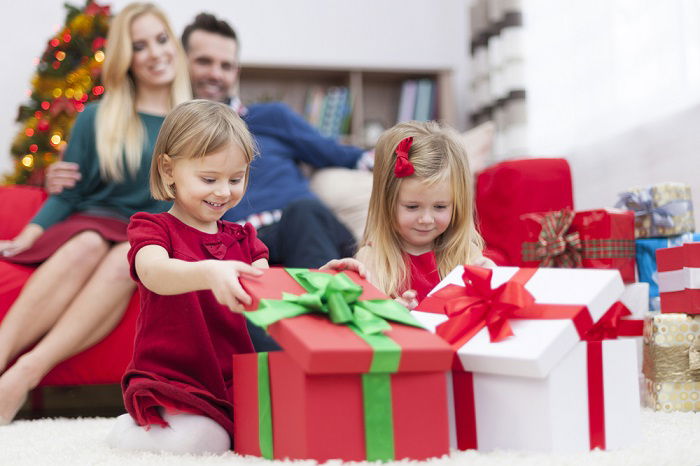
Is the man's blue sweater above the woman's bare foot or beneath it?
above

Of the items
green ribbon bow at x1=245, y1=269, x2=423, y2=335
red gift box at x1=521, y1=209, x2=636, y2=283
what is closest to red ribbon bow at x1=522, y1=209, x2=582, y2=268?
red gift box at x1=521, y1=209, x2=636, y2=283

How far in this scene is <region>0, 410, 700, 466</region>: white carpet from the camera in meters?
0.89

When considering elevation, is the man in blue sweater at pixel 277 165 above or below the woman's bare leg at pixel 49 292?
above

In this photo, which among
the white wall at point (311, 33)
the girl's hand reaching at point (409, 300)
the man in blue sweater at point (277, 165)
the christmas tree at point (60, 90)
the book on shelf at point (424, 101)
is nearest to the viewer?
the girl's hand reaching at point (409, 300)

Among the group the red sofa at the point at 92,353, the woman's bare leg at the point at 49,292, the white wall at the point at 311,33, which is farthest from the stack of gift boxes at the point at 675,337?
the white wall at the point at 311,33

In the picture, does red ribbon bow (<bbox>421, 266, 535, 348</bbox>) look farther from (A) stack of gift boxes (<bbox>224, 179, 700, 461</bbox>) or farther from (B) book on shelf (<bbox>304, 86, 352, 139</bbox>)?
(B) book on shelf (<bbox>304, 86, 352, 139</bbox>)

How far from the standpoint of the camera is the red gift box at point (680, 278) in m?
1.47

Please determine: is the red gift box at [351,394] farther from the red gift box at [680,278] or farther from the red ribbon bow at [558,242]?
the red ribbon bow at [558,242]

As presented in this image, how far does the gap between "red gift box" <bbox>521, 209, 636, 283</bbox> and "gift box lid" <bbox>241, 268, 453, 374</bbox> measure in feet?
3.21

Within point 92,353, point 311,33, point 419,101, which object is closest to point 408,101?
point 419,101

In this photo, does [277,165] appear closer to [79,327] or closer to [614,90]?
[79,327]

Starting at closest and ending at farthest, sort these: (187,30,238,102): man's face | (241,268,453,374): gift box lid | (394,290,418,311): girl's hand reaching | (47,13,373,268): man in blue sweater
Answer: (241,268,453,374): gift box lid < (394,290,418,311): girl's hand reaching < (47,13,373,268): man in blue sweater < (187,30,238,102): man's face

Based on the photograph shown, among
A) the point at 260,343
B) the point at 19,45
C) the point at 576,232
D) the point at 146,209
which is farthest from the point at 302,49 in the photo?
the point at 260,343

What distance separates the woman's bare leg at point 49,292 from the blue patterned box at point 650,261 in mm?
1378
